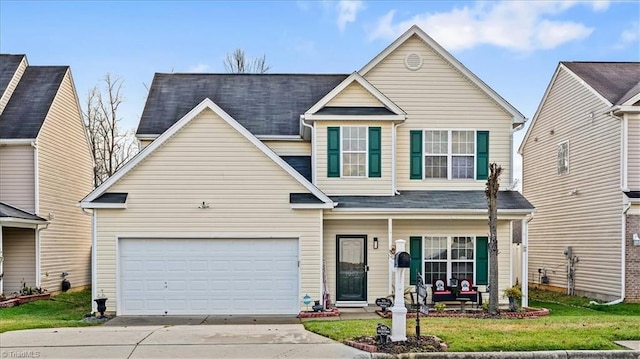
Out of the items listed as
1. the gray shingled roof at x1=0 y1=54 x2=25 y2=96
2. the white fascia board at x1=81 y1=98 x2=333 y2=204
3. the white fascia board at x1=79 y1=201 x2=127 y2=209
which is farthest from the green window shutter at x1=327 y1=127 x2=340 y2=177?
the gray shingled roof at x1=0 y1=54 x2=25 y2=96

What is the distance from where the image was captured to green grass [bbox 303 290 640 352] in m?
8.72

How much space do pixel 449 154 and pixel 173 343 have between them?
9872 millimetres

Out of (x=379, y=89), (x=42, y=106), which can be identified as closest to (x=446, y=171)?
(x=379, y=89)

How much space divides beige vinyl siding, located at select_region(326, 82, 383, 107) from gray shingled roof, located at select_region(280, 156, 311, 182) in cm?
201

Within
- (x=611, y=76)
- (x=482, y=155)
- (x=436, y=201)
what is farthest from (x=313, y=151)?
(x=611, y=76)

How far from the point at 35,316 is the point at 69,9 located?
10914mm

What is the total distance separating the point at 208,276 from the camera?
13.5 m

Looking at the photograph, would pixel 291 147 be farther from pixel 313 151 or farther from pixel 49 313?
pixel 49 313

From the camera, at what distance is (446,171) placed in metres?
15.8

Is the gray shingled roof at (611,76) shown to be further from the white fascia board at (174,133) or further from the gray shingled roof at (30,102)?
the gray shingled roof at (30,102)

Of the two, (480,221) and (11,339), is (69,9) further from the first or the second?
(480,221)

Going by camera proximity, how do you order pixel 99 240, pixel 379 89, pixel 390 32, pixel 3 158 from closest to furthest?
pixel 99 240
pixel 379 89
pixel 3 158
pixel 390 32

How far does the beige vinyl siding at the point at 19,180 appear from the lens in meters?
17.3

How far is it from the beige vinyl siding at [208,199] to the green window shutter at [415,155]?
375 centimetres
